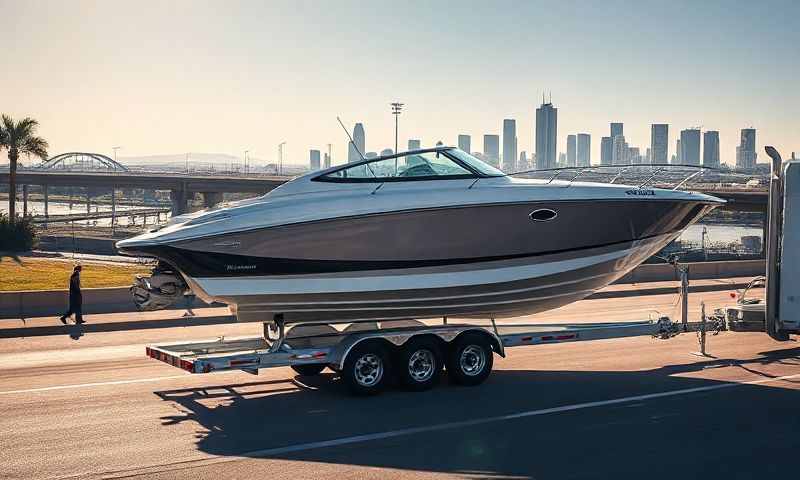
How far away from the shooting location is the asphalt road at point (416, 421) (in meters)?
9.49

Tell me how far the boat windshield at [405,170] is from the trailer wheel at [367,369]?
2582 millimetres

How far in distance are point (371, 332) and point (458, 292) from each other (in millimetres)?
1585

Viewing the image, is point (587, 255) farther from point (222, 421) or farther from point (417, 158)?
point (222, 421)

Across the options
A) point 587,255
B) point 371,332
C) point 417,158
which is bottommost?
point 371,332

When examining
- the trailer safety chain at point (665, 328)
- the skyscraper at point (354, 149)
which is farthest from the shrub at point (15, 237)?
the trailer safety chain at point (665, 328)

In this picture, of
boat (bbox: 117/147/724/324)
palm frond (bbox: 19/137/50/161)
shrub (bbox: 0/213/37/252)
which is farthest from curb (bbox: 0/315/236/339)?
palm frond (bbox: 19/137/50/161)

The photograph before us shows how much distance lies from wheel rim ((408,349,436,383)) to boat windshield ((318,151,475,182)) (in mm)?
2622

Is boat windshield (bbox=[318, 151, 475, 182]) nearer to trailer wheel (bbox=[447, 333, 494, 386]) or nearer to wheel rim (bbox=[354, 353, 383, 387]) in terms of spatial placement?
trailer wheel (bbox=[447, 333, 494, 386])

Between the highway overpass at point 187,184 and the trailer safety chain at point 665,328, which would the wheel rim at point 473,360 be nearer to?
the trailer safety chain at point 665,328

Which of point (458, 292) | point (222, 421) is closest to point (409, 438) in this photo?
point (222, 421)

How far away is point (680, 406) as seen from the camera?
12.4 meters

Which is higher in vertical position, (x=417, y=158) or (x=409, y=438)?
(x=417, y=158)

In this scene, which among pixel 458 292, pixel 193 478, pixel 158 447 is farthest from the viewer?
pixel 458 292

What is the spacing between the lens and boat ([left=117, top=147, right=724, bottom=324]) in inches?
508
